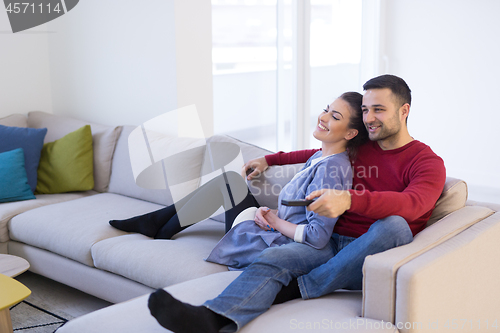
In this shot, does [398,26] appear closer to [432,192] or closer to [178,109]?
[178,109]

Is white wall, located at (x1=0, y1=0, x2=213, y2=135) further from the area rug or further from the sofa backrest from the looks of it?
the area rug

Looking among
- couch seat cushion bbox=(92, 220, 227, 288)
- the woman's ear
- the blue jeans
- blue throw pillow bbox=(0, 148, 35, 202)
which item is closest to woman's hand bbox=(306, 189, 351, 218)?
the blue jeans

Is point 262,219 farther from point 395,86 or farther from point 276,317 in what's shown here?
point 395,86

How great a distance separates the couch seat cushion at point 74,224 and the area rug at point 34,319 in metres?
0.27

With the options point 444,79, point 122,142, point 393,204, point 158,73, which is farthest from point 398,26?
point 393,204

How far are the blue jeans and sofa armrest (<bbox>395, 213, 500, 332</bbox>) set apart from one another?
0.44ft

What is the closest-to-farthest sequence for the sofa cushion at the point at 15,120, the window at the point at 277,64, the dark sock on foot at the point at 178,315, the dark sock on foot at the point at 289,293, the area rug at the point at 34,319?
the dark sock on foot at the point at 178,315 → the dark sock on foot at the point at 289,293 → the area rug at the point at 34,319 → the sofa cushion at the point at 15,120 → the window at the point at 277,64

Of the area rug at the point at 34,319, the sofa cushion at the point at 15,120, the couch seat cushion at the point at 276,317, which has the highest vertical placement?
the sofa cushion at the point at 15,120

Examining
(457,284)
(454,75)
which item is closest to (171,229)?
(457,284)

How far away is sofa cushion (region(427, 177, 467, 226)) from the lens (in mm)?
1775

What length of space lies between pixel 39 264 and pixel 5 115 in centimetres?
153

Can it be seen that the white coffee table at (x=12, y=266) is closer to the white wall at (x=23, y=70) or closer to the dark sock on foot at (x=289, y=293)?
the dark sock on foot at (x=289, y=293)

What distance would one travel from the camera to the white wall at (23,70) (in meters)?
3.47

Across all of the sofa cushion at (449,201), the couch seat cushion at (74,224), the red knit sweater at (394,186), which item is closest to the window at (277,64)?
the couch seat cushion at (74,224)
